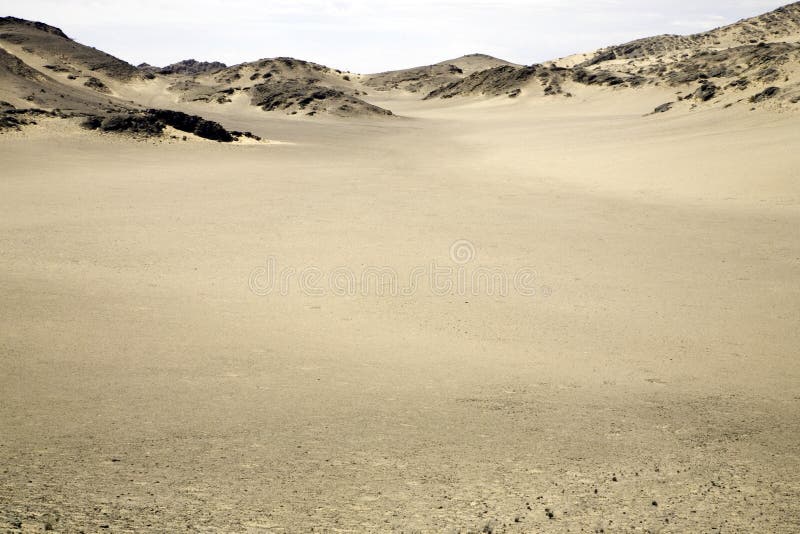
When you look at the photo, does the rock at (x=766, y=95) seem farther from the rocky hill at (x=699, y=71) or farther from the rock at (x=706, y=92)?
the rock at (x=706, y=92)

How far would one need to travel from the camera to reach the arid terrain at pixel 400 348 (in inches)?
139

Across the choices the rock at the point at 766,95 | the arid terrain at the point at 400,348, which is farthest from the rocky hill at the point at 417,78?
the arid terrain at the point at 400,348

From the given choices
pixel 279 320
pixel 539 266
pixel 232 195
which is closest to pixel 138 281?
pixel 279 320

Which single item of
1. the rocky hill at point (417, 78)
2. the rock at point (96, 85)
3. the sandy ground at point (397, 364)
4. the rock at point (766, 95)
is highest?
the rocky hill at point (417, 78)

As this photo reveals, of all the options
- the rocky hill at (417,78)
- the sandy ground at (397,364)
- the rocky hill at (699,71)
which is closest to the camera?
the sandy ground at (397,364)

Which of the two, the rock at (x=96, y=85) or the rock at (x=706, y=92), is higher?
the rock at (x=96, y=85)

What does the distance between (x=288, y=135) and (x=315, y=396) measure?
104 feet

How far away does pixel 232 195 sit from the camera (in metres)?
15.8

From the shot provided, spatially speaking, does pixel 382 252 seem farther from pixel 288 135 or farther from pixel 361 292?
pixel 288 135

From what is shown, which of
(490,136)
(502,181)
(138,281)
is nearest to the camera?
(138,281)

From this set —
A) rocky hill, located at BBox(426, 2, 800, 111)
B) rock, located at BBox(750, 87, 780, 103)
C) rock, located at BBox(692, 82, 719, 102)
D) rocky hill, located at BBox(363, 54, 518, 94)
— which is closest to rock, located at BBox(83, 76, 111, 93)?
rocky hill, located at BBox(426, 2, 800, 111)

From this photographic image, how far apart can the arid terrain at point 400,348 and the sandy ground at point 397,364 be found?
0.03 metres

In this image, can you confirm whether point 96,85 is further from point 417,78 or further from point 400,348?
point 400,348

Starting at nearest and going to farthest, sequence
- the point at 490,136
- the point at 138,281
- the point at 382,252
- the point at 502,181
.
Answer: the point at 138,281 → the point at 382,252 → the point at 502,181 → the point at 490,136
